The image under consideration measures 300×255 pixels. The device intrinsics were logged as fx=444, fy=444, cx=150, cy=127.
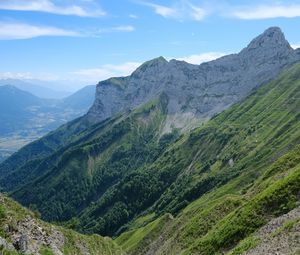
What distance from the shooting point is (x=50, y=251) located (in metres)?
59.5

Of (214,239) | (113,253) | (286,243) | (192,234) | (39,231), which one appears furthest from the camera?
(113,253)

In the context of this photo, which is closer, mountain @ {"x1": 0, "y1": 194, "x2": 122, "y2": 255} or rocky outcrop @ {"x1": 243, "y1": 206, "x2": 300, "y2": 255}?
rocky outcrop @ {"x1": 243, "y1": 206, "x2": 300, "y2": 255}

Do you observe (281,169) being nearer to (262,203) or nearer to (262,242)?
(262,203)

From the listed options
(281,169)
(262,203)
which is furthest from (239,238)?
(281,169)

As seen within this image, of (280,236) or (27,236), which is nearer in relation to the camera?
(280,236)

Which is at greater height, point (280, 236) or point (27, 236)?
point (27, 236)

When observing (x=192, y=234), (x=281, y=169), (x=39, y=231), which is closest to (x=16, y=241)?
(x=39, y=231)

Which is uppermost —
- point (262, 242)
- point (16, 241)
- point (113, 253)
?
point (16, 241)

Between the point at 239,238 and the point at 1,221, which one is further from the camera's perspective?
the point at 239,238

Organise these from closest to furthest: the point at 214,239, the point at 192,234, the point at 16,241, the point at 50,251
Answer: the point at 16,241, the point at 50,251, the point at 214,239, the point at 192,234

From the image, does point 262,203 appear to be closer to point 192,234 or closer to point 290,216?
point 290,216

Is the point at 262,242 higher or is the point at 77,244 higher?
the point at 262,242

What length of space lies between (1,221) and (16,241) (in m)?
3.76

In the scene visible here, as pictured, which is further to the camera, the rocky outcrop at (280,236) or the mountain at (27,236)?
the mountain at (27,236)
